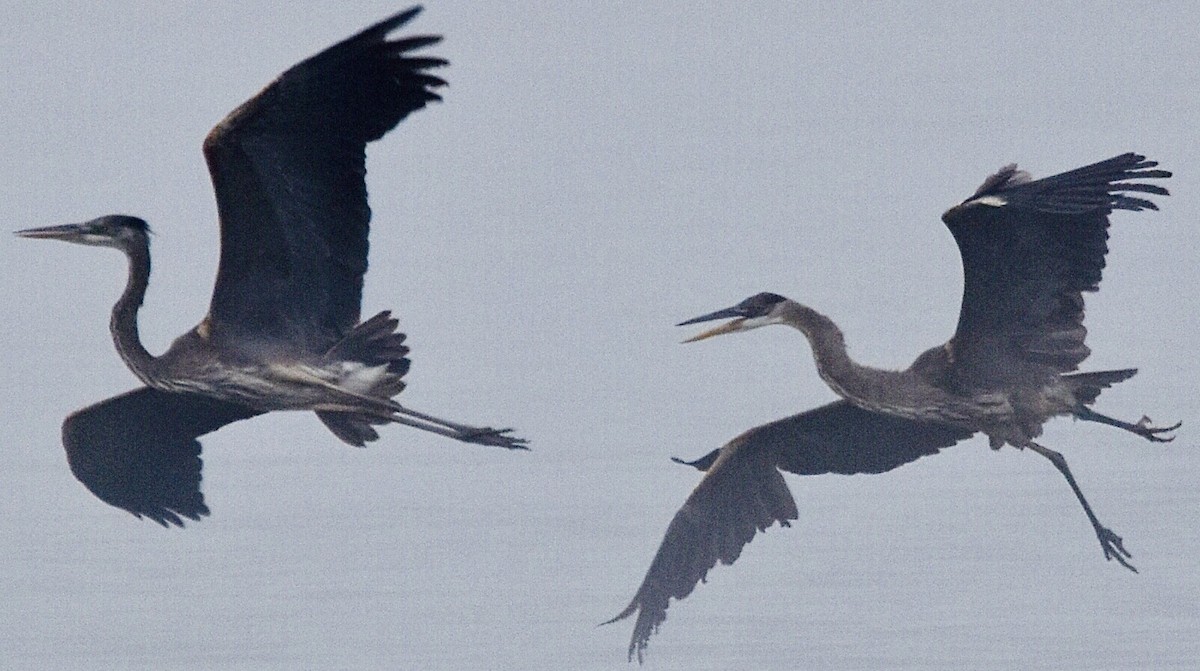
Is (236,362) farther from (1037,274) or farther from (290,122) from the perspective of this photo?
(1037,274)

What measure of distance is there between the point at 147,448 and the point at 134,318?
25.9 inches

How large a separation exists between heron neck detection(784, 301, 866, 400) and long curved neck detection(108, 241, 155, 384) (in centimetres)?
271

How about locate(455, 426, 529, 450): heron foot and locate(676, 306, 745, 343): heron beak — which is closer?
locate(455, 426, 529, 450): heron foot

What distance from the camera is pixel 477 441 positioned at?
34.5ft

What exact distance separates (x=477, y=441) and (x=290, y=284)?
3.35 ft

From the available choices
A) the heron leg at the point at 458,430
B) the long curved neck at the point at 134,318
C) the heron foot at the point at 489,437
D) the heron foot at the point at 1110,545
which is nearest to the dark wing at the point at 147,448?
the long curved neck at the point at 134,318

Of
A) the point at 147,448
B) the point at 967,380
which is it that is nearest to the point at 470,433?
the point at 147,448

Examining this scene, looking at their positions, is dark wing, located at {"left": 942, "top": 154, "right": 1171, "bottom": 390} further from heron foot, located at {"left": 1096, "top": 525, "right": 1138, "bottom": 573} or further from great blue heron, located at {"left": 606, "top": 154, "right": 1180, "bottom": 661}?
heron foot, located at {"left": 1096, "top": 525, "right": 1138, "bottom": 573}

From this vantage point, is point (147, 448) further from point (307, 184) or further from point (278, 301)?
point (307, 184)

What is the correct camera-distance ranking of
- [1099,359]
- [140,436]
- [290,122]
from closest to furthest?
[290,122], [140,436], [1099,359]

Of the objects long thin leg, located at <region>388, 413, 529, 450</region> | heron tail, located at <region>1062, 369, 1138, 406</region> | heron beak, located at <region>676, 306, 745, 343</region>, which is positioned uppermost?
heron beak, located at <region>676, 306, 745, 343</region>

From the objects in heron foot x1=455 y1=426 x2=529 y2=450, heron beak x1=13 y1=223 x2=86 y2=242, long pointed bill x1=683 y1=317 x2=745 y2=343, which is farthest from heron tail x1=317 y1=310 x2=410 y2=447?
long pointed bill x1=683 y1=317 x2=745 y2=343

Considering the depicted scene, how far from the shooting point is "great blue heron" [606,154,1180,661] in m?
10.2

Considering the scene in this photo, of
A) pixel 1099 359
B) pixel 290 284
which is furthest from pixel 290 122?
pixel 1099 359
